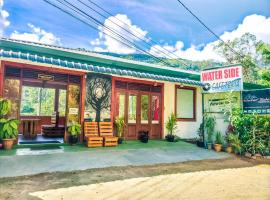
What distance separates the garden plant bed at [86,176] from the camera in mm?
4328

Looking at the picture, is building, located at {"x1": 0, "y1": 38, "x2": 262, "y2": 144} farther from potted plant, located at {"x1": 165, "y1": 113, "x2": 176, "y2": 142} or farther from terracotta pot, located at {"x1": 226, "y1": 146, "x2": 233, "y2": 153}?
terracotta pot, located at {"x1": 226, "y1": 146, "x2": 233, "y2": 153}

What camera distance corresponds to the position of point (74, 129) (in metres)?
8.61

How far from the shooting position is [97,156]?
283 inches

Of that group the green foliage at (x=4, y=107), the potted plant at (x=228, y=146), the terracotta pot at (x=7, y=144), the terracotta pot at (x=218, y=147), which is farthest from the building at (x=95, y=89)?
the potted plant at (x=228, y=146)

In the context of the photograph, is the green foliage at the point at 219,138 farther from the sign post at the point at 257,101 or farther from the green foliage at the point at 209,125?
the sign post at the point at 257,101

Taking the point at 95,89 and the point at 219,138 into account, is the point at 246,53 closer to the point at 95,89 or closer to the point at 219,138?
the point at 219,138

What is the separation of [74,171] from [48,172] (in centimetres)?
61

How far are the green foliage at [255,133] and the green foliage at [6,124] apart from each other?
8.46 m

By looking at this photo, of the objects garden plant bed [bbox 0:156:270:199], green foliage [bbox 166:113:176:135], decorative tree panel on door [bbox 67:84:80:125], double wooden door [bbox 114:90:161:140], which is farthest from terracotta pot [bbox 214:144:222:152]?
decorative tree panel on door [bbox 67:84:80:125]

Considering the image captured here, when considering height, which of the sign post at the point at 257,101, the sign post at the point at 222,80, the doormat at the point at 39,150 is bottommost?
the doormat at the point at 39,150

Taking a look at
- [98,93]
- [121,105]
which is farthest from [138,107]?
[98,93]

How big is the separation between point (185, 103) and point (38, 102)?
8.59 meters

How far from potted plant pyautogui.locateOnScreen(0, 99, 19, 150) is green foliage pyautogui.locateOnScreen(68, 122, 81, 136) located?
188cm

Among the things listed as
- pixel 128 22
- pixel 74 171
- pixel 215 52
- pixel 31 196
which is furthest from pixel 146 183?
pixel 215 52
